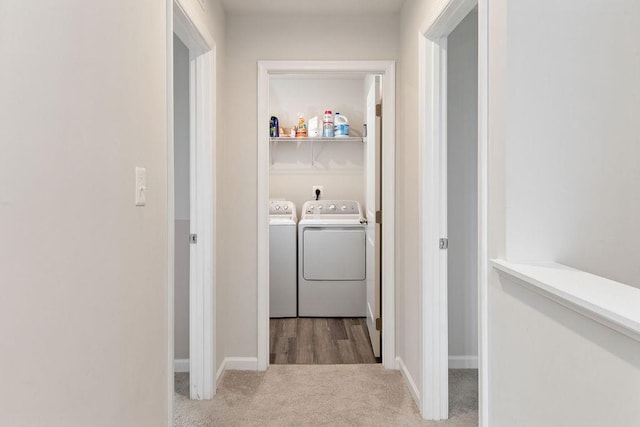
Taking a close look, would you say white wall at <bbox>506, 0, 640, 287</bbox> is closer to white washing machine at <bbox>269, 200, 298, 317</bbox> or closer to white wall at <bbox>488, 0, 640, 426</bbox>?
white wall at <bbox>488, 0, 640, 426</bbox>

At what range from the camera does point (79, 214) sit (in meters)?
1.09

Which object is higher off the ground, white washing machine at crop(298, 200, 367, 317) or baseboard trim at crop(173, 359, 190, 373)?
white washing machine at crop(298, 200, 367, 317)

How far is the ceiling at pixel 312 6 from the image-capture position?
2805mm

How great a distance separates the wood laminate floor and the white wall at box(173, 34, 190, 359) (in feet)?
2.24

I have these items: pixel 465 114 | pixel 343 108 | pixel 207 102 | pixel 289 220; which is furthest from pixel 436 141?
pixel 343 108

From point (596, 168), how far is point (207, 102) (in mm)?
1904

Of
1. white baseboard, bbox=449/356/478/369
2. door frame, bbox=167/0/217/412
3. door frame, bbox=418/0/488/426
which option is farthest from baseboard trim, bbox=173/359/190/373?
white baseboard, bbox=449/356/478/369

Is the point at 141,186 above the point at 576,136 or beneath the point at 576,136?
beneath

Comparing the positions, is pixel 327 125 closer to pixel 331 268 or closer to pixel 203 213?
pixel 331 268

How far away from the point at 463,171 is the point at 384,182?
1.65ft

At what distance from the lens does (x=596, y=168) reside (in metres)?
1.37

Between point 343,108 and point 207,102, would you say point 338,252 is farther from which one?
point 207,102

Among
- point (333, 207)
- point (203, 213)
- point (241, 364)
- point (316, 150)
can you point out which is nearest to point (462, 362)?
point (241, 364)

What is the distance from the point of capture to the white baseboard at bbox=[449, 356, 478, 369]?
3.06 m
